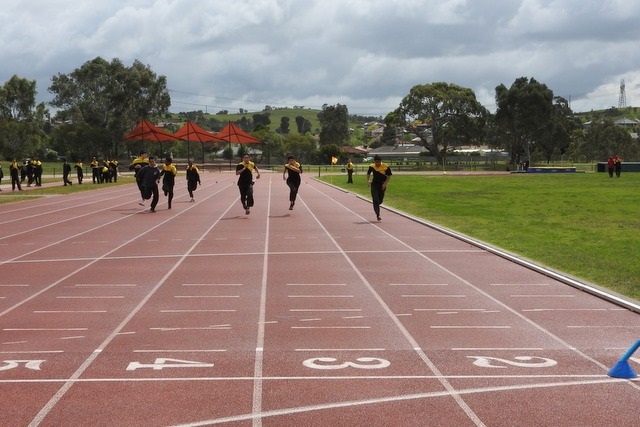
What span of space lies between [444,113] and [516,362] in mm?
98968

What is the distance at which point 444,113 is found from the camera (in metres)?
104

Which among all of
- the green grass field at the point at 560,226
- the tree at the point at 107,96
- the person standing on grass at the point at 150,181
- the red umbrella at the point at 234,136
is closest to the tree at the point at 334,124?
the tree at the point at 107,96

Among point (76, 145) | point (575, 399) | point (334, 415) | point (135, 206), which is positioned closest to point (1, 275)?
point (334, 415)

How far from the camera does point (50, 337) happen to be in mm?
7516

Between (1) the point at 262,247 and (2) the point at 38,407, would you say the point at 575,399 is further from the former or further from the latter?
(1) the point at 262,247

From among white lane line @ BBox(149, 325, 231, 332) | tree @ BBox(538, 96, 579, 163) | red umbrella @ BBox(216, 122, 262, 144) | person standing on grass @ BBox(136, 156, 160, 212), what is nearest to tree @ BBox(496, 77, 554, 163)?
tree @ BBox(538, 96, 579, 163)

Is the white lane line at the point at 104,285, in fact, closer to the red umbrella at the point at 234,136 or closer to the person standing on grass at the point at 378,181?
the person standing on grass at the point at 378,181

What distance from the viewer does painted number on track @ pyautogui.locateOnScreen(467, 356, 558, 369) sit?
6488mm

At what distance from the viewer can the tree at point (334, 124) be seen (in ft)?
568

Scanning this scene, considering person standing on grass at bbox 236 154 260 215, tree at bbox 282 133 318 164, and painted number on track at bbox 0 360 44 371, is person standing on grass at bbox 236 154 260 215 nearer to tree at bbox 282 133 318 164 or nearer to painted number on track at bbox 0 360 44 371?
painted number on track at bbox 0 360 44 371

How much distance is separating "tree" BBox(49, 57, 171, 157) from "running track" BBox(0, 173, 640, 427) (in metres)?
87.5

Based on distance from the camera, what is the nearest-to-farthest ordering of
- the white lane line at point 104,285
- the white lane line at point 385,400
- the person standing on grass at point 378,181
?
the white lane line at point 385,400 < the white lane line at point 104,285 < the person standing on grass at point 378,181

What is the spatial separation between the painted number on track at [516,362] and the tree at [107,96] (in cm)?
9621

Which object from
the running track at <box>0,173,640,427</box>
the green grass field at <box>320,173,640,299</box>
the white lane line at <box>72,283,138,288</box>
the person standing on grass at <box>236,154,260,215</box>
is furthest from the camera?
the person standing on grass at <box>236,154,260,215</box>
